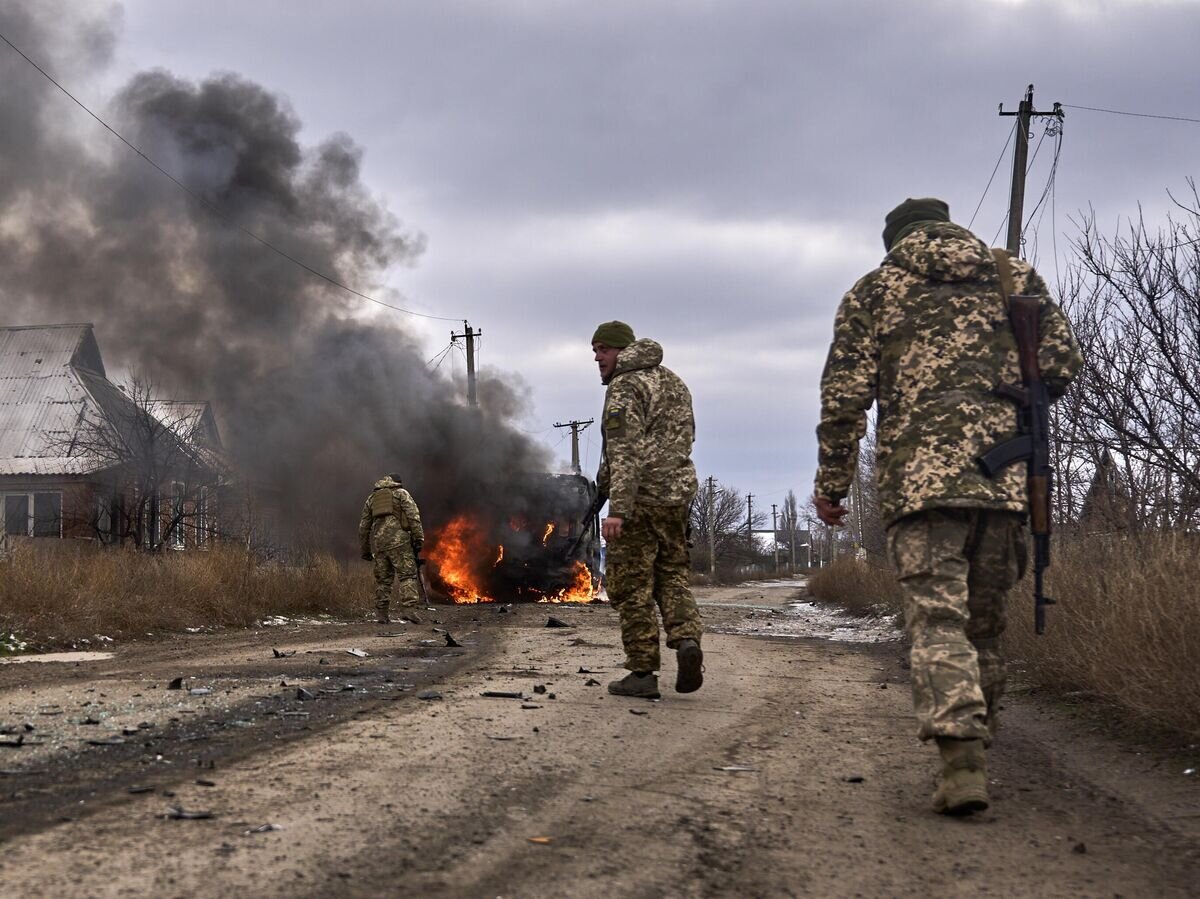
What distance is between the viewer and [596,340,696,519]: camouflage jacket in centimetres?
595

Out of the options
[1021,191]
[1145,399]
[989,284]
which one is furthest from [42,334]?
[989,284]

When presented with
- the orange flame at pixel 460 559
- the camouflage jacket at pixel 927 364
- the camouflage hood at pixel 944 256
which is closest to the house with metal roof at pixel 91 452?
the orange flame at pixel 460 559

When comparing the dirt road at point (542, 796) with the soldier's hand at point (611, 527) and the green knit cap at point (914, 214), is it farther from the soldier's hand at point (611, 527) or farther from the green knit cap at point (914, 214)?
the green knit cap at point (914, 214)

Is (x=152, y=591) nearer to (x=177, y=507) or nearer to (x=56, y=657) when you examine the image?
(x=56, y=657)

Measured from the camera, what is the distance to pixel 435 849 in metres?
2.80

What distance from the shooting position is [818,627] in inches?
595

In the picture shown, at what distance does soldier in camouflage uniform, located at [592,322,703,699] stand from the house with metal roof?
16117 millimetres

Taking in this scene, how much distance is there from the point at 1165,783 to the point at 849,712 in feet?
6.05

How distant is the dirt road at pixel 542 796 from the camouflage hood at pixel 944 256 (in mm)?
1823

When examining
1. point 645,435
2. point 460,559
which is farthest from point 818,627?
point 645,435

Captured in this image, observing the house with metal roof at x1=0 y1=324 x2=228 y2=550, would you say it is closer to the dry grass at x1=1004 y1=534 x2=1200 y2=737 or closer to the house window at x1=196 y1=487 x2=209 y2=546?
the house window at x1=196 y1=487 x2=209 y2=546

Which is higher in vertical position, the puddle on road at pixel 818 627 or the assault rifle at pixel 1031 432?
the assault rifle at pixel 1031 432

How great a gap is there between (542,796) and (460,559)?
19.1 m

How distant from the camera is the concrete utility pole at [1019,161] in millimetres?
16047
